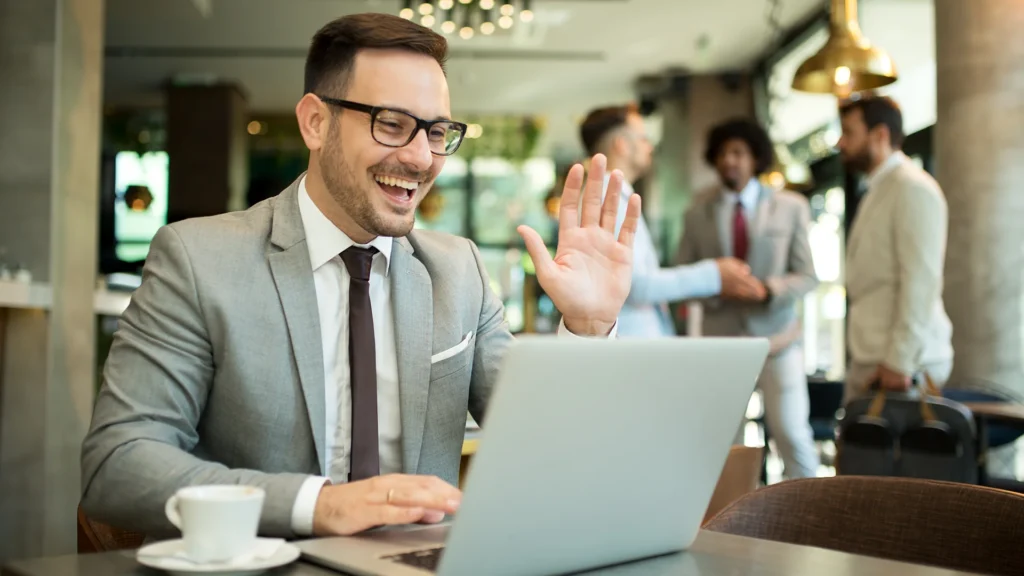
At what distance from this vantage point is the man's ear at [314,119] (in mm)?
1628

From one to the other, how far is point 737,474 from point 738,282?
1.71 meters

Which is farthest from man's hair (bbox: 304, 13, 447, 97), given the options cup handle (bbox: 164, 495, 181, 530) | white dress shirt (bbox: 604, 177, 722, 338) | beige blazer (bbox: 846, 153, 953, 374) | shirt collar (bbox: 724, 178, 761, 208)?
shirt collar (bbox: 724, 178, 761, 208)

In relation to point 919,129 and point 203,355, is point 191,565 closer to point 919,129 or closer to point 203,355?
point 203,355

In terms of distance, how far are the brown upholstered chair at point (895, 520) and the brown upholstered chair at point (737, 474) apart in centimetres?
92

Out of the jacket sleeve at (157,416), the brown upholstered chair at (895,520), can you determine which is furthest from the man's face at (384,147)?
the brown upholstered chair at (895,520)

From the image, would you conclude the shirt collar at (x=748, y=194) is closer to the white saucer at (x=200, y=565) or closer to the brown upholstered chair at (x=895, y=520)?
the brown upholstered chair at (x=895, y=520)

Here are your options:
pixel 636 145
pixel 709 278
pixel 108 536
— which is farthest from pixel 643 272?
pixel 108 536

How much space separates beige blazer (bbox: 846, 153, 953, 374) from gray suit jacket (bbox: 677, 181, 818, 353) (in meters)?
0.25

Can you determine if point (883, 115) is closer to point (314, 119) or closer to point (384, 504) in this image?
point (314, 119)

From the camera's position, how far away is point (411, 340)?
5.09ft

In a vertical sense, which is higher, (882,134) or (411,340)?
(882,134)

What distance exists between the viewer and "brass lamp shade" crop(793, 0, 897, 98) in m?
3.61

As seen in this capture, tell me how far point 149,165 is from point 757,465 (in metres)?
11.6

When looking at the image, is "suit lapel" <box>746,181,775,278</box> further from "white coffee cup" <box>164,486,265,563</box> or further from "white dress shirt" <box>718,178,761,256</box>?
"white coffee cup" <box>164,486,265,563</box>
